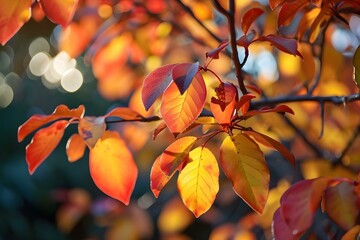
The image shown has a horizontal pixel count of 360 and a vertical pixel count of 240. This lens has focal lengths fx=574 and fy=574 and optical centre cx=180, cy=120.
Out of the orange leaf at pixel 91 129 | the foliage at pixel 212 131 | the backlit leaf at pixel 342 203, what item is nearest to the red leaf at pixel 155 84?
the foliage at pixel 212 131

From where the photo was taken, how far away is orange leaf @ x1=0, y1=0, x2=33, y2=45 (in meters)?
0.71

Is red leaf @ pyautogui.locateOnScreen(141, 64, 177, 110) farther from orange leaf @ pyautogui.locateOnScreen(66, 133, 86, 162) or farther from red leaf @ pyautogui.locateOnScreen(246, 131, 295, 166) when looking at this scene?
orange leaf @ pyautogui.locateOnScreen(66, 133, 86, 162)

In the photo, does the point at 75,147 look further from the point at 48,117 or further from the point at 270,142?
the point at 270,142

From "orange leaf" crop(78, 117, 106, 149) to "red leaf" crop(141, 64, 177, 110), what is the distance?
0.36 feet

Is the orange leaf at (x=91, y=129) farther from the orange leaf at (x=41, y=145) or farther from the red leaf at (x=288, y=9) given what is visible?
the red leaf at (x=288, y=9)

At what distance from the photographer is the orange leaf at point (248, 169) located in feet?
2.28

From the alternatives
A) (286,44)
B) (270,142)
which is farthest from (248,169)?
(286,44)

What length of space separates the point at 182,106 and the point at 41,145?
0.24 m

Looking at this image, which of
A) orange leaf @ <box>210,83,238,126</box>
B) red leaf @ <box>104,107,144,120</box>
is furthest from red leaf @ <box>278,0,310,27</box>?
red leaf @ <box>104,107,144,120</box>

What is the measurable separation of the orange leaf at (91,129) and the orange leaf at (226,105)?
0.15 m

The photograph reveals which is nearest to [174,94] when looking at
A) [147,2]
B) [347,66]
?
[147,2]

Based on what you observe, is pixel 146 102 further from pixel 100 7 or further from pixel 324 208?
pixel 100 7

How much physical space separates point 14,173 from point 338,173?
2.72m

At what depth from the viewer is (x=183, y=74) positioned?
2.02 ft
